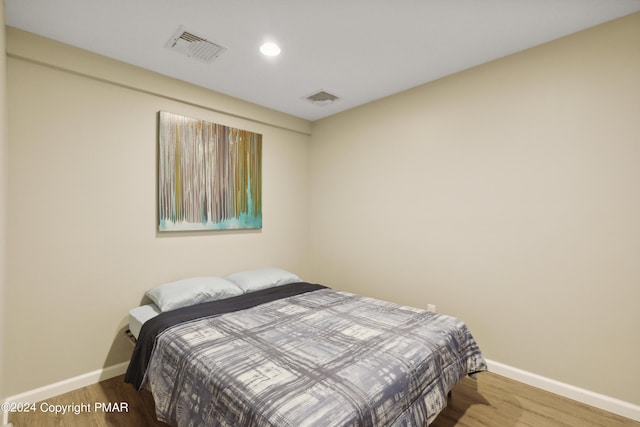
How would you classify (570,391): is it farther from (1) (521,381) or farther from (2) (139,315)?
(2) (139,315)

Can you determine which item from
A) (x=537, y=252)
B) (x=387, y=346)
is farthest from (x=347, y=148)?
(x=387, y=346)

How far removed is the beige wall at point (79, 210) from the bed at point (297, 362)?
46 centimetres

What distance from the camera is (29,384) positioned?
2.12 metres

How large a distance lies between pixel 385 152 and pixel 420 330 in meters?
1.94

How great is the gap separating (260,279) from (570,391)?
261cm

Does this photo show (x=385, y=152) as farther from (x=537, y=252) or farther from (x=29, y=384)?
(x=29, y=384)

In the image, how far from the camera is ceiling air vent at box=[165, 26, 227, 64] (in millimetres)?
2119

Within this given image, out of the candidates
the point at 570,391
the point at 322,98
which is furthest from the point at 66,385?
the point at 570,391

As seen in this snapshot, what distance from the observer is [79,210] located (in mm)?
2305

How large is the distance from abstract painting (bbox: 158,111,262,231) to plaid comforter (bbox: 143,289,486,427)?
1.17 metres

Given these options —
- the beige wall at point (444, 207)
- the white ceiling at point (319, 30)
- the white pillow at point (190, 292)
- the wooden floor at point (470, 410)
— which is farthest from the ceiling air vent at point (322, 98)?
the wooden floor at point (470, 410)

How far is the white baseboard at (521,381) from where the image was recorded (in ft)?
6.48

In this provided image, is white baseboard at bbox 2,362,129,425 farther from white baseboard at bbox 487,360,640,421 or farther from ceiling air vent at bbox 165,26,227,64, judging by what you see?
white baseboard at bbox 487,360,640,421

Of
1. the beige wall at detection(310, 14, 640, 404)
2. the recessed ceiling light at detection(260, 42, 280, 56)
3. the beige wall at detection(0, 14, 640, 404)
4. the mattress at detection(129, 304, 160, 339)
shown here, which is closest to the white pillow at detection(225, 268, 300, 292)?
the beige wall at detection(0, 14, 640, 404)
